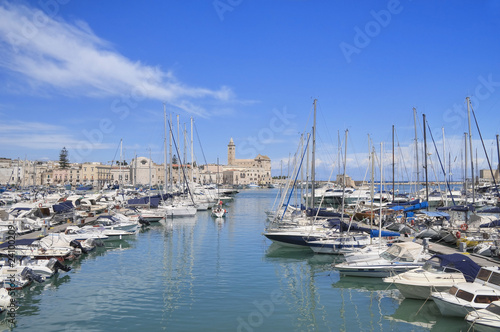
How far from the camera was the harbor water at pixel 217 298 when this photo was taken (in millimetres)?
16578

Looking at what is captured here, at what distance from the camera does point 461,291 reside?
52.8ft

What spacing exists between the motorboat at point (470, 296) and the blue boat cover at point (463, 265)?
1.16 m

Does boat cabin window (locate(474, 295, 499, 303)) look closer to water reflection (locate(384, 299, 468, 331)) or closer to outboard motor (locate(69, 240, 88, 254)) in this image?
water reflection (locate(384, 299, 468, 331))

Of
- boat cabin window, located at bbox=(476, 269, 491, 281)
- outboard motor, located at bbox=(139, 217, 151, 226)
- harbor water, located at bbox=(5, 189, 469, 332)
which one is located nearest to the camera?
harbor water, located at bbox=(5, 189, 469, 332)

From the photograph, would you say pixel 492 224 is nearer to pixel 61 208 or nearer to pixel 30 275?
pixel 30 275

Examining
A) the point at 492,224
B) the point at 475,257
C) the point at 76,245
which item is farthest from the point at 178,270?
the point at 492,224

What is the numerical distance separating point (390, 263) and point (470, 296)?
684 centimetres

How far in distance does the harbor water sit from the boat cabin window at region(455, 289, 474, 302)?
3.18 feet

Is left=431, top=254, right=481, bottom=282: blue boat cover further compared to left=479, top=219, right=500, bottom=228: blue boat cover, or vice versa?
left=479, top=219, right=500, bottom=228: blue boat cover

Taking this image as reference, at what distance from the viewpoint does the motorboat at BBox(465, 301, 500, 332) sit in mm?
13653

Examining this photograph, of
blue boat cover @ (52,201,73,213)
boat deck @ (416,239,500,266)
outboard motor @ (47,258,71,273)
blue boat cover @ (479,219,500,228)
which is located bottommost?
outboard motor @ (47,258,71,273)

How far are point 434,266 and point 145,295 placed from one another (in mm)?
13964

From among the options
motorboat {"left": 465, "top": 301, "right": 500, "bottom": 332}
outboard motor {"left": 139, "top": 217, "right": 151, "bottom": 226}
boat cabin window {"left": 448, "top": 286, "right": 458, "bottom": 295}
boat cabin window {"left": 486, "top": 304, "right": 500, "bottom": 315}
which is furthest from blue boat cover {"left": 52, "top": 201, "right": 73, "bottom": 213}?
boat cabin window {"left": 486, "top": 304, "right": 500, "bottom": 315}

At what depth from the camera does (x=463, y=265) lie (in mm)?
18812
